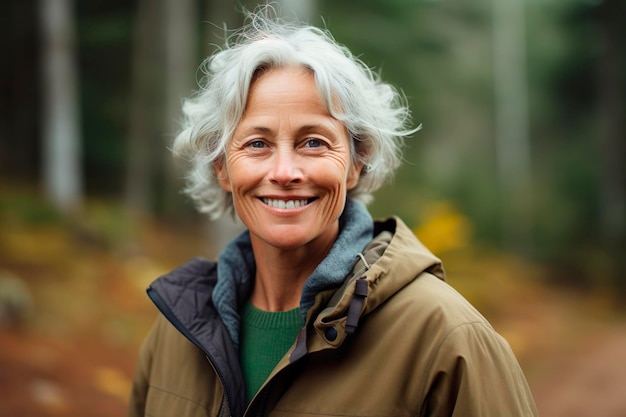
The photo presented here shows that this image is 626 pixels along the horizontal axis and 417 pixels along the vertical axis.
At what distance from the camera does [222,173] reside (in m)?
2.19

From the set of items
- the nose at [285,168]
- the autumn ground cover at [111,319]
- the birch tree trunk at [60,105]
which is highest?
the birch tree trunk at [60,105]

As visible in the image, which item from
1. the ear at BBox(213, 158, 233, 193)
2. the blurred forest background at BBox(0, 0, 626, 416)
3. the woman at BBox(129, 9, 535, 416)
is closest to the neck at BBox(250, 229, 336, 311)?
the woman at BBox(129, 9, 535, 416)

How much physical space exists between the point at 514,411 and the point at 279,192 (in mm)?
836

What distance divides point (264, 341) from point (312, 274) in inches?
12.8

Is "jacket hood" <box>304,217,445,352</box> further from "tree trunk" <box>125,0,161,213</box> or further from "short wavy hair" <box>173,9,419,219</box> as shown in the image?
"tree trunk" <box>125,0,161,213</box>

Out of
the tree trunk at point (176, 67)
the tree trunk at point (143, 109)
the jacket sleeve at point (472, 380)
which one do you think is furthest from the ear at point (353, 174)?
the tree trunk at point (176, 67)

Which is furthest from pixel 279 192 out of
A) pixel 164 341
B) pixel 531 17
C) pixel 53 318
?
pixel 531 17

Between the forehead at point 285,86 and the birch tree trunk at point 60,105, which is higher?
the birch tree trunk at point 60,105

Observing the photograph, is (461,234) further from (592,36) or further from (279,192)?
(279,192)

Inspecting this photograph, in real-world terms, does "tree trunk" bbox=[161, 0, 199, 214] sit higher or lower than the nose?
higher

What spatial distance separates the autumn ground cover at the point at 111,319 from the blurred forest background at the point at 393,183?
2cm

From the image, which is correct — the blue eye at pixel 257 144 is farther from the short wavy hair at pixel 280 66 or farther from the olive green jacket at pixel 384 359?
the olive green jacket at pixel 384 359

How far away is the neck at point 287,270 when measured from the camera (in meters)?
2.04

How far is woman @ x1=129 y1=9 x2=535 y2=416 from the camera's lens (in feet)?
5.42
